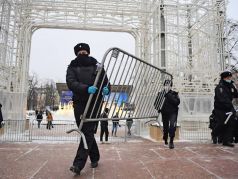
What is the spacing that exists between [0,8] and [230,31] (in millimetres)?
25817

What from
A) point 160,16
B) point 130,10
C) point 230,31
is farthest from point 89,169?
point 230,31

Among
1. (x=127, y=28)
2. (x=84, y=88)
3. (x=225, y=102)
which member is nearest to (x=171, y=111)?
(x=225, y=102)

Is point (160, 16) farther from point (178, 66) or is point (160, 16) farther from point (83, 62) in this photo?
point (83, 62)

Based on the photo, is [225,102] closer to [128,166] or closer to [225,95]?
[225,95]

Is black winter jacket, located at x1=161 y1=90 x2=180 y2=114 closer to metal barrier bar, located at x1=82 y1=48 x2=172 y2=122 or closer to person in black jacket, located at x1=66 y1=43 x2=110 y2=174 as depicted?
metal barrier bar, located at x1=82 y1=48 x2=172 y2=122

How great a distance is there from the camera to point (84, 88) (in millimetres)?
3881

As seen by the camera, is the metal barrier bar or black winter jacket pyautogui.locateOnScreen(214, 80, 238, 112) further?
black winter jacket pyautogui.locateOnScreen(214, 80, 238, 112)

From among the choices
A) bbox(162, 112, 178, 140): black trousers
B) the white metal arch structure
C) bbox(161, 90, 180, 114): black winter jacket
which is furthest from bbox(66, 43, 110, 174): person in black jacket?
the white metal arch structure

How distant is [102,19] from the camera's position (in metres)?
16.5

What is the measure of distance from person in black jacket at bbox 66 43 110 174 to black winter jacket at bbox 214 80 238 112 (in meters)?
4.37

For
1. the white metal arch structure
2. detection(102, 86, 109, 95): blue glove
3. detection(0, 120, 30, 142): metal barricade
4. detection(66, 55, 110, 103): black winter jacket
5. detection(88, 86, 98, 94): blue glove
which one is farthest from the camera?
the white metal arch structure

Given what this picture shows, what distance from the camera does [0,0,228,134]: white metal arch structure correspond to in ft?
48.9

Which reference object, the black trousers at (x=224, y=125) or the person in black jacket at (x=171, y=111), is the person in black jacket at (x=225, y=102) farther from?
the person in black jacket at (x=171, y=111)

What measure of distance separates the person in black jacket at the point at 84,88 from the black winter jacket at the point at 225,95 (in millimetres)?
4368
